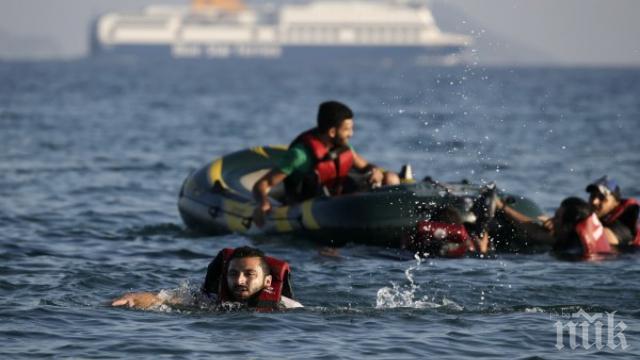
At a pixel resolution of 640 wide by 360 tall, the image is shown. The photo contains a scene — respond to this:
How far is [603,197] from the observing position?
13.2m

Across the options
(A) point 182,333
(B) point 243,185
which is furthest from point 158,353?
(B) point 243,185

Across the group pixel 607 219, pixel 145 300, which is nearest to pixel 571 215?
pixel 607 219

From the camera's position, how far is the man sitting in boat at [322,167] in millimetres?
13500

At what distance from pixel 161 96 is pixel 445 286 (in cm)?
4666

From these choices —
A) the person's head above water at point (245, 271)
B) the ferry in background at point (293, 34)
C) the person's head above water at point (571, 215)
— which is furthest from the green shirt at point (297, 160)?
the ferry in background at point (293, 34)

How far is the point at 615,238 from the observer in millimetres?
13195

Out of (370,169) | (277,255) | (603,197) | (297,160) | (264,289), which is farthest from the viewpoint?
(370,169)

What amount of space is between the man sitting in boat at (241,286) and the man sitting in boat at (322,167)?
3741 millimetres

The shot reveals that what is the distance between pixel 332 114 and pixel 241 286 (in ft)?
14.1

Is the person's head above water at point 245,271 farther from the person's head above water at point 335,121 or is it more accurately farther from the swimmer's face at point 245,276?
the person's head above water at point 335,121

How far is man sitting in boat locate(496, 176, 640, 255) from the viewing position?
43.2ft

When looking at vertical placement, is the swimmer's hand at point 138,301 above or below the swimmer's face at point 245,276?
below

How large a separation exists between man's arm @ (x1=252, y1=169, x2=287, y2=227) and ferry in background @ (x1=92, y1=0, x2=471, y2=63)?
13234 centimetres

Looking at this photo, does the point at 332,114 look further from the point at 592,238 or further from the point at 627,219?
the point at 627,219
